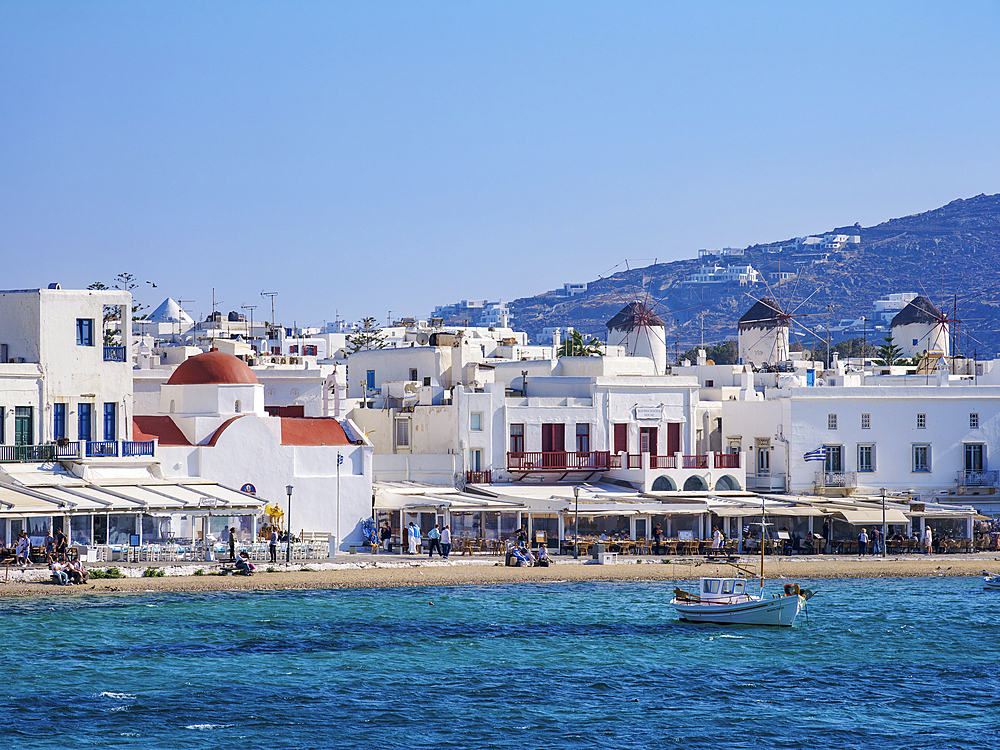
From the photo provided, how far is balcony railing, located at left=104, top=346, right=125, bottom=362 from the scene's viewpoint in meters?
47.2

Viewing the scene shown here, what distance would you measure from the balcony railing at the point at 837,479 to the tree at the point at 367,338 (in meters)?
58.1

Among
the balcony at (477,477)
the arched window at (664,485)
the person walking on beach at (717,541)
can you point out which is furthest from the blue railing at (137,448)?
the arched window at (664,485)

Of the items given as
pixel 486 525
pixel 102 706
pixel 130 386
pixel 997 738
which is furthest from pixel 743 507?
pixel 102 706

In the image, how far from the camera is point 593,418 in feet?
186

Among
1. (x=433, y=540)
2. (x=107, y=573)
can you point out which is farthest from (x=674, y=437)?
(x=107, y=573)

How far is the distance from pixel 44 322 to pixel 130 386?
3.34m

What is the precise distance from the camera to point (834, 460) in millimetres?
58594

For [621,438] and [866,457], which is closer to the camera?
[621,438]

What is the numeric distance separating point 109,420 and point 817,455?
26653 millimetres

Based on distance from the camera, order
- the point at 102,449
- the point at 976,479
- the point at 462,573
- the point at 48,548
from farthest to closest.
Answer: the point at 976,479 → the point at 102,449 → the point at 462,573 → the point at 48,548

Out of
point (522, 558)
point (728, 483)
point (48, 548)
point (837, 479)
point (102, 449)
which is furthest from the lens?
point (837, 479)

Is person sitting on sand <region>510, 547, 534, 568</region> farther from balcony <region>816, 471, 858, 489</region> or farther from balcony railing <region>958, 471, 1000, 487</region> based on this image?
balcony railing <region>958, 471, 1000, 487</region>

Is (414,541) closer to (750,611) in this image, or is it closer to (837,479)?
(750,611)

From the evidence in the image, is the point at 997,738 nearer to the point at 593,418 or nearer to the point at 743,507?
the point at 743,507
